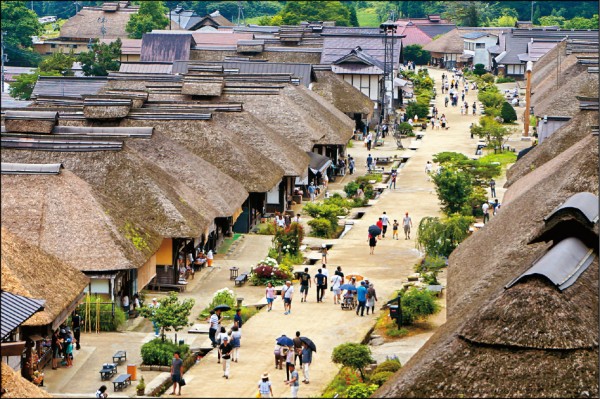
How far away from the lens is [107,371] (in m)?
30.8

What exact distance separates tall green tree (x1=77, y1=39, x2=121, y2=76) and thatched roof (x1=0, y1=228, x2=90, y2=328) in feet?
221

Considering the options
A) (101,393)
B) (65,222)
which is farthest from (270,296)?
(101,393)

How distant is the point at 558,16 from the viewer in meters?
154

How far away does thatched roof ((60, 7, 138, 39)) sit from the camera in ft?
417

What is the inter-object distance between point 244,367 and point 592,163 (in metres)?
10.1

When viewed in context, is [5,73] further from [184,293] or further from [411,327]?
[411,327]

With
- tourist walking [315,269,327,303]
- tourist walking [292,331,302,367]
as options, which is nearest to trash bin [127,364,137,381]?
tourist walking [292,331,302,367]

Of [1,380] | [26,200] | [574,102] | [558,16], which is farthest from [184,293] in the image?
[558,16]

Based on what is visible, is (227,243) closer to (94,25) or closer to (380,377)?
(380,377)

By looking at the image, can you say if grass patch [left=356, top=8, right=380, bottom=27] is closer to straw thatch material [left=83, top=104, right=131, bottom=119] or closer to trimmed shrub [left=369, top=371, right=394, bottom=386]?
straw thatch material [left=83, top=104, right=131, bottom=119]

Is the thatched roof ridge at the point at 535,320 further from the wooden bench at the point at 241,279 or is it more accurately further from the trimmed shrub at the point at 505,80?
the trimmed shrub at the point at 505,80

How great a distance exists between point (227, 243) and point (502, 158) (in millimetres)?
27758

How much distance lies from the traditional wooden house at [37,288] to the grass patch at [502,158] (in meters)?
42.5

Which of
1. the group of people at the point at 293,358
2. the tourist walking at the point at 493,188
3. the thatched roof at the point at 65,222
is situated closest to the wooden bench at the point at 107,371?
the group of people at the point at 293,358
